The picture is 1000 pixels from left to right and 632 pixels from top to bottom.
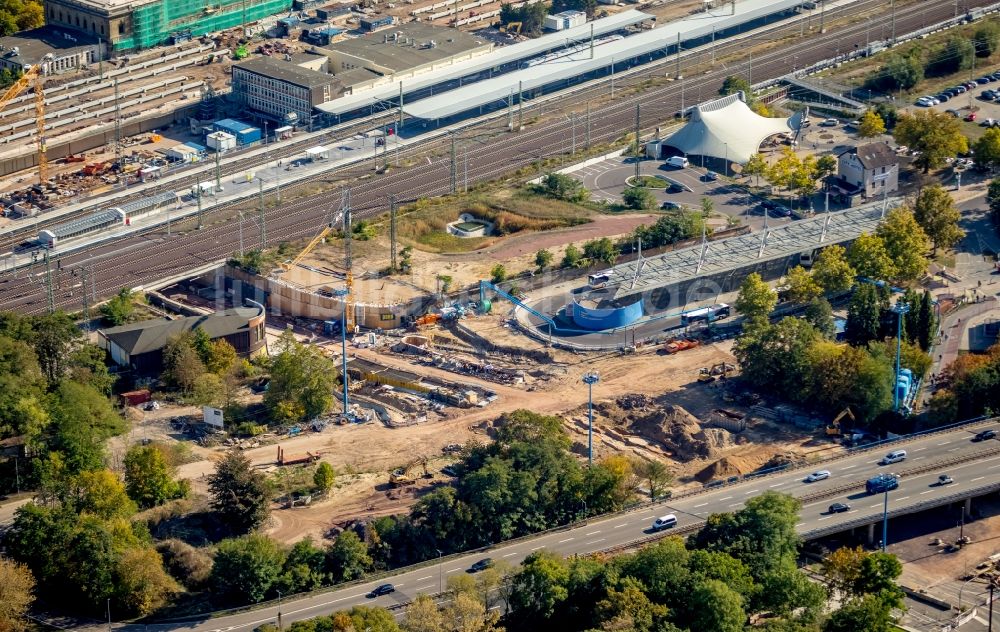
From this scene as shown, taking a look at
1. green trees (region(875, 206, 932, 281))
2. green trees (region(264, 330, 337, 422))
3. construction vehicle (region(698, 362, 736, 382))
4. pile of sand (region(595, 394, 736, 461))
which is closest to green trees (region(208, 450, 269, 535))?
green trees (region(264, 330, 337, 422))

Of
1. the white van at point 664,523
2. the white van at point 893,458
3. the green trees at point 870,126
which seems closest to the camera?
the white van at point 664,523

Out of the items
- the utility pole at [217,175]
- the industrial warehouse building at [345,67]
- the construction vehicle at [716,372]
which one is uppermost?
the industrial warehouse building at [345,67]

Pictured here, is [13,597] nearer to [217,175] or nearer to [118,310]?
[118,310]

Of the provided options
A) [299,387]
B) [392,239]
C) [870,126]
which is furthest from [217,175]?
[870,126]

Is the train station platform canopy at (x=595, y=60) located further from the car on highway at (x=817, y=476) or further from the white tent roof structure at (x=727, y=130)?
the car on highway at (x=817, y=476)

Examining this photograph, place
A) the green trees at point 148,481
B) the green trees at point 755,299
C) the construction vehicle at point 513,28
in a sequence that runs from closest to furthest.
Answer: the green trees at point 148,481 < the green trees at point 755,299 < the construction vehicle at point 513,28

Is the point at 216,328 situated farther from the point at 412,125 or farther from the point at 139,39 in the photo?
the point at 139,39

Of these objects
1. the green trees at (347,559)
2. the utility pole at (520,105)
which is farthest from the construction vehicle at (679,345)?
the utility pole at (520,105)
